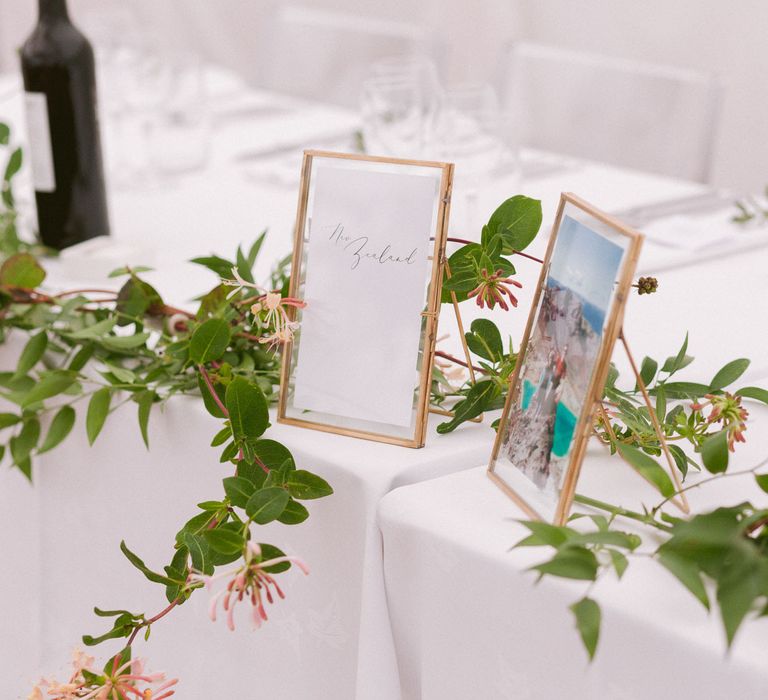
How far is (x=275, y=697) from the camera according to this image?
2.84ft

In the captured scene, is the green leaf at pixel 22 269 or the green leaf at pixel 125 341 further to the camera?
the green leaf at pixel 22 269

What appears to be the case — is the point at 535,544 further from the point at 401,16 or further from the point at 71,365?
the point at 401,16

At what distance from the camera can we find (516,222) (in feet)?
2.60

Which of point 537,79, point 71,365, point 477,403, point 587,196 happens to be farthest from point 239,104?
point 477,403

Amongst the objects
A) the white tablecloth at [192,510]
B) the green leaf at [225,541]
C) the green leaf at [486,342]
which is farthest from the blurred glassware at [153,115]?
the green leaf at [225,541]

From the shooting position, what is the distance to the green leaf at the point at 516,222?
79 cm

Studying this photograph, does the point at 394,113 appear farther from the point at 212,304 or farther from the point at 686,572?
the point at 686,572

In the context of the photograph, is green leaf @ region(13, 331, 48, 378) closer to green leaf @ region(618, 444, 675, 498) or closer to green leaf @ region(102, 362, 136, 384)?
green leaf @ region(102, 362, 136, 384)

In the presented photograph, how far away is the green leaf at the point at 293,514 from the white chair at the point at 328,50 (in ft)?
6.83

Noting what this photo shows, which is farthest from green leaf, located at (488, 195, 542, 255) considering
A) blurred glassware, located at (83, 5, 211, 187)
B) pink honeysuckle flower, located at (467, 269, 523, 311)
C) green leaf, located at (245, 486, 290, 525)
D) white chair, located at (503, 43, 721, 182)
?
white chair, located at (503, 43, 721, 182)

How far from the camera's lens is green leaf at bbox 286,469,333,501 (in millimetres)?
748

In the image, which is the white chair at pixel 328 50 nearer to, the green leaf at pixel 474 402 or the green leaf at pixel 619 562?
the green leaf at pixel 474 402

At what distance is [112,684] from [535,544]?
29 centimetres

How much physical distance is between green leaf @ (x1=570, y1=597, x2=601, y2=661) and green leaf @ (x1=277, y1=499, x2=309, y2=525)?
0.75 feet
